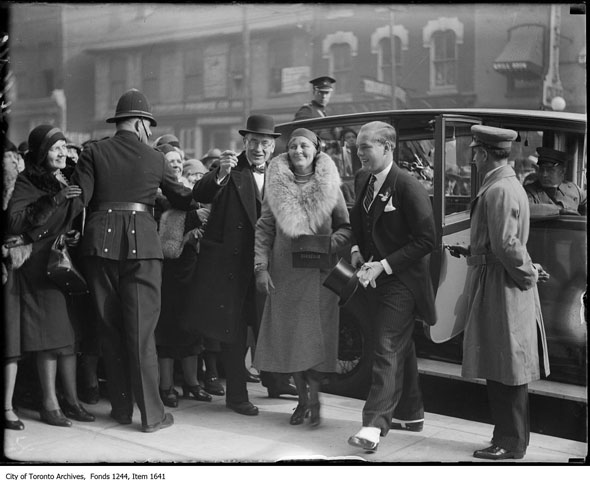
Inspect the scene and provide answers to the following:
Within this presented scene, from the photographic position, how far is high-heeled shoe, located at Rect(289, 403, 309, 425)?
15.7ft

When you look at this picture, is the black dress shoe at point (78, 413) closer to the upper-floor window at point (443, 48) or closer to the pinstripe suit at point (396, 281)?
the pinstripe suit at point (396, 281)

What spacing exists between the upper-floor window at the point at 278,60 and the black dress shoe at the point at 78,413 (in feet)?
11.1

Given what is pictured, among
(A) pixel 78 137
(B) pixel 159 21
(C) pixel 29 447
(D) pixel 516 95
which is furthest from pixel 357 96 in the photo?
(C) pixel 29 447

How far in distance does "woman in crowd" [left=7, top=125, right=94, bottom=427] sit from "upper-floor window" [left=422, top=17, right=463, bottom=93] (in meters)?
2.75

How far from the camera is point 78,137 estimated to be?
6.90 metres

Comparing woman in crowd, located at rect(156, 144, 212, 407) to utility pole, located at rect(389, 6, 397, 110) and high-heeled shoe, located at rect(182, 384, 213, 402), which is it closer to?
high-heeled shoe, located at rect(182, 384, 213, 402)

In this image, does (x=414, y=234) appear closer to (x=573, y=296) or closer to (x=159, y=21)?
(x=573, y=296)

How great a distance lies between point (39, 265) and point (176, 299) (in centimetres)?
103

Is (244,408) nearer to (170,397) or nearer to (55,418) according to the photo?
(170,397)

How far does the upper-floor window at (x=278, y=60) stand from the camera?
6.56 metres

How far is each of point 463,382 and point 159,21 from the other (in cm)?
347

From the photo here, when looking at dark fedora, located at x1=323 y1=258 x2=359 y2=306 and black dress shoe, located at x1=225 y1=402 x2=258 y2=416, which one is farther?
black dress shoe, located at x1=225 y1=402 x2=258 y2=416

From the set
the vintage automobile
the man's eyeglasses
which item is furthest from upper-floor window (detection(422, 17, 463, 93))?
the man's eyeglasses

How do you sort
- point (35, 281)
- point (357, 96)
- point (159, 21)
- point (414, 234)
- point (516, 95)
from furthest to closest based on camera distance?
point (357, 96), point (516, 95), point (159, 21), point (35, 281), point (414, 234)
